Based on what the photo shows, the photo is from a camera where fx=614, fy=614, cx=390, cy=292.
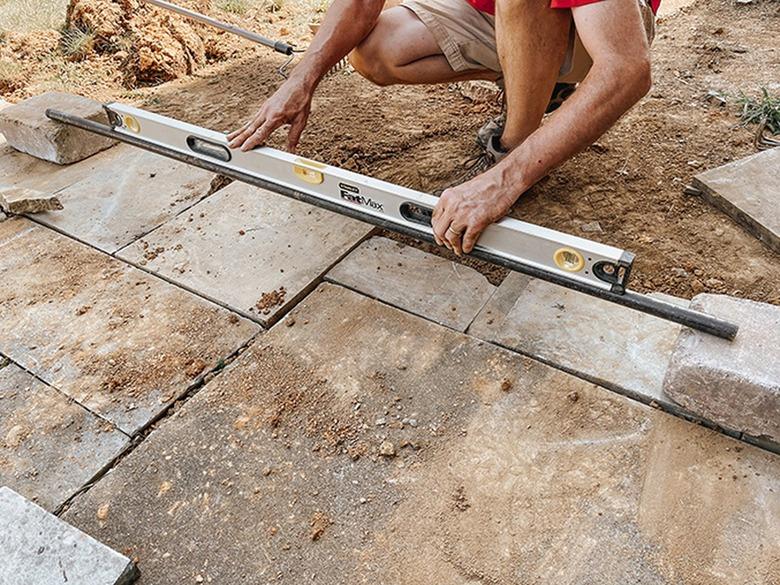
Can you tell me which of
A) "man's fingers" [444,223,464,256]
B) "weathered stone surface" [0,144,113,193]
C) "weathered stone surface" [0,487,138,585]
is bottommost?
"weathered stone surface" [0,487,138,585]

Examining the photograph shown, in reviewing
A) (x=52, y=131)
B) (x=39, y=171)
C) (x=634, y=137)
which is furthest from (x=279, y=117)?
(x=634, y=137)

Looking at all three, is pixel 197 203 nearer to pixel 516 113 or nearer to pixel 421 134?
pixel 421 134

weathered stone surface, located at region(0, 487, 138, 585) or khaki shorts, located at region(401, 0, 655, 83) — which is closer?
weathered stone surface, located at region(0, 487, 138, 585)

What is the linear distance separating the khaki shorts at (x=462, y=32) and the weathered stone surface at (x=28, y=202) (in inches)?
64.0

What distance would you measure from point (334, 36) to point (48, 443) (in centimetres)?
161

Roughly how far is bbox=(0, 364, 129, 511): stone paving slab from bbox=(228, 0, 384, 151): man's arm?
41.0 inches

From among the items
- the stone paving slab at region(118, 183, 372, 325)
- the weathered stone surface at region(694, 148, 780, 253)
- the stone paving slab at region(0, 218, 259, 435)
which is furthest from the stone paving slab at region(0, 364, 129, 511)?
the weathered stone surface at region(694, 148, 780, 253)

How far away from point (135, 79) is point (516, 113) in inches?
101

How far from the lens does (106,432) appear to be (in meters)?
1.65

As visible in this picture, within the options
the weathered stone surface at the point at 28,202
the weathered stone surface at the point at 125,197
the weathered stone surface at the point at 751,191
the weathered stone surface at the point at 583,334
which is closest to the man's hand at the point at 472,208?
the weathered stone surface at the point at 583,334

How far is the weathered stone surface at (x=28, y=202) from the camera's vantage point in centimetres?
243

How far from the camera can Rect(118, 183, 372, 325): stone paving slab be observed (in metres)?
2.05

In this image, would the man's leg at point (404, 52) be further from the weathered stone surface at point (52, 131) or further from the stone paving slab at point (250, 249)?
the weathered stone surface at point (52, 131)

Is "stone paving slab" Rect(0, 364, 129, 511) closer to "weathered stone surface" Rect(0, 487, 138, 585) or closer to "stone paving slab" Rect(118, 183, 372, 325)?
"weathered stone surface" Rect(0, 487, 138, 585)
